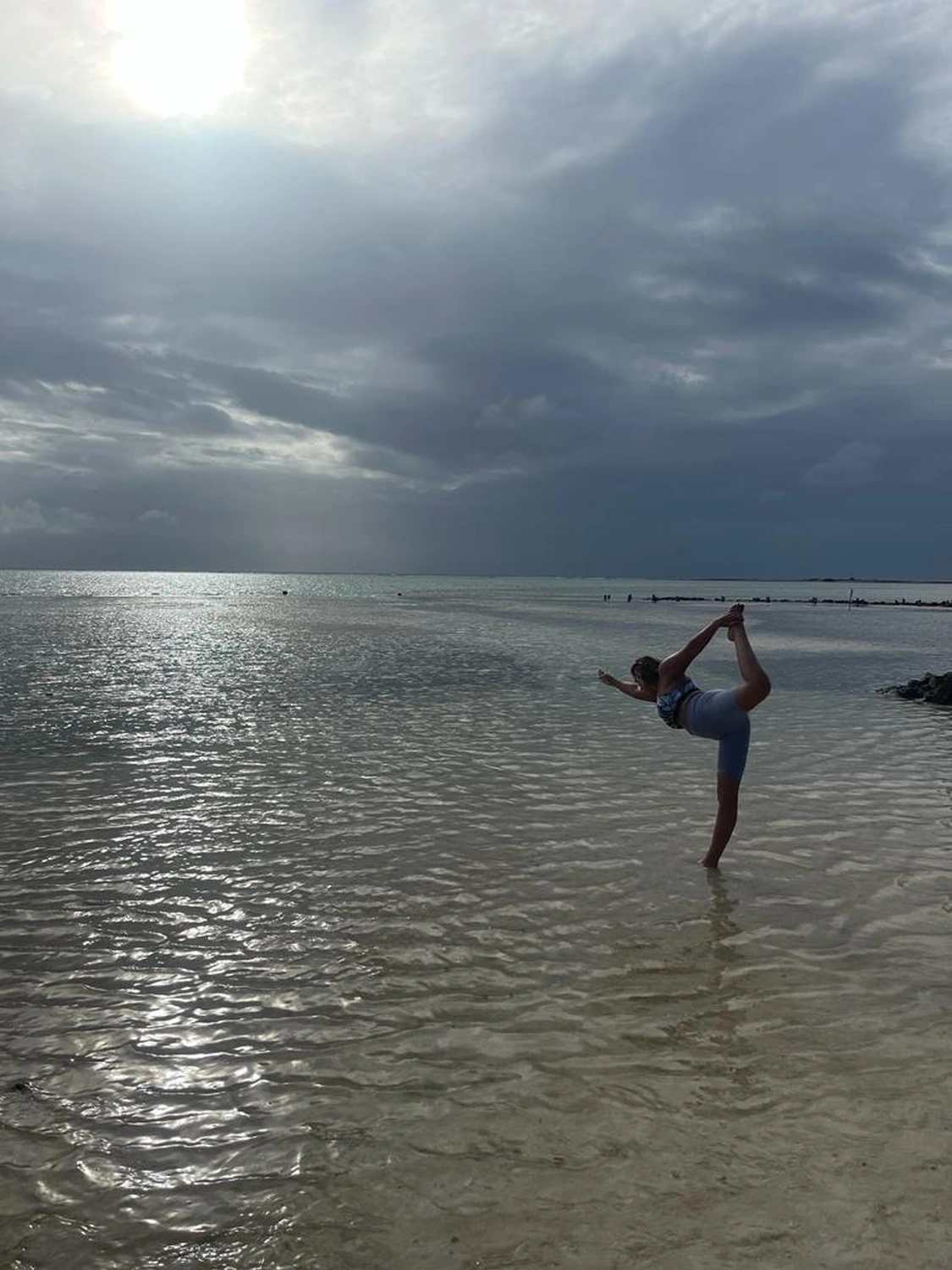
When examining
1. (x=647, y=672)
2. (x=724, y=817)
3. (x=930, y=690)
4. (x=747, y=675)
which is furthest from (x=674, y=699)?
(x=930, y=690)

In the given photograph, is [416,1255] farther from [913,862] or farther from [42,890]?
[913,862]

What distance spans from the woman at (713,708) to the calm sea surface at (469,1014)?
2.97 feet

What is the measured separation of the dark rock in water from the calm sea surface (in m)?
12.4

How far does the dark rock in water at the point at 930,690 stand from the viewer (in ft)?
87.6

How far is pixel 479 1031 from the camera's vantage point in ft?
20.4

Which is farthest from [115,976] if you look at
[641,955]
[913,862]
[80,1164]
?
[913,862]

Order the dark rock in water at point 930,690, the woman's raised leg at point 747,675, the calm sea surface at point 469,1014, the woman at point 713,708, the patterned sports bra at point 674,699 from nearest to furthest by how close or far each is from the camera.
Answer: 1. the calm sea surface at point 469,1014
2. the woman's raised leg at point 747,675
3. the woman at point 713,708
4. the patterned sports bra at point 674,699
5. the dark rock in water at point 930,690

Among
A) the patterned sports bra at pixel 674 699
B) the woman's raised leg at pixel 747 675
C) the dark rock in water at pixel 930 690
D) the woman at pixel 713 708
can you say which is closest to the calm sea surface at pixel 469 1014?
the woman at pixel 713 708

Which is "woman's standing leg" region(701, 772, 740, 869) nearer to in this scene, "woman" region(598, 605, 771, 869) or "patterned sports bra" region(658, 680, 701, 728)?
"woman" region(598, 605, 771, 869)

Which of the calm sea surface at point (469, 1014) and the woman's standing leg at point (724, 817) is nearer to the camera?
the calm sea surface at point (469, 1014)

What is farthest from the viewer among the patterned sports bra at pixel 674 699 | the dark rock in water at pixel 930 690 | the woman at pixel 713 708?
the dark rock in water at pixel 930 690

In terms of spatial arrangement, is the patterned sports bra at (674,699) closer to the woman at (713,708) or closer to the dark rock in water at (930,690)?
the woman at (713,708)

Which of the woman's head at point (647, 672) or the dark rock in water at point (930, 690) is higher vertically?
the woman's head at point (647, 672)

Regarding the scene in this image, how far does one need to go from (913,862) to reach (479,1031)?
6.81 meters
